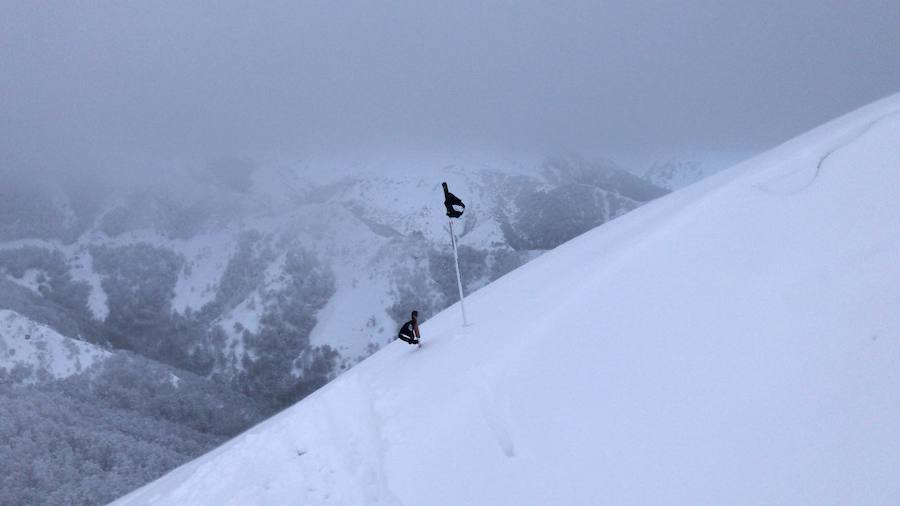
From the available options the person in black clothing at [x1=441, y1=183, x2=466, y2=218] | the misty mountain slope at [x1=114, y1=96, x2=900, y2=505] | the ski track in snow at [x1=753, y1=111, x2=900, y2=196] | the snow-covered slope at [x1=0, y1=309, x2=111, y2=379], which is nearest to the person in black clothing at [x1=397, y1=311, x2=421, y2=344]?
the misty mountain slope at [x1=114, y1=96, x2=900, y2=505]

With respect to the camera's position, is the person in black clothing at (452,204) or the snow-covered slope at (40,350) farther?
the snow-covered slope at (40,350)

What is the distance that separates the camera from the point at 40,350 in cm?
16138

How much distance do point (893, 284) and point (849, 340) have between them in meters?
1.08

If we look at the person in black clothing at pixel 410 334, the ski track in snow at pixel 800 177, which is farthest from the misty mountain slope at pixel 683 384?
the person in black clothing at pixel 410 334

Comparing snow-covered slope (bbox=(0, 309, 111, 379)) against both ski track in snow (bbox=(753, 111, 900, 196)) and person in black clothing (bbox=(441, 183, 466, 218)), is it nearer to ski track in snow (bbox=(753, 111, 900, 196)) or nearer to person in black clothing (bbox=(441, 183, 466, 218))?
person in black clothing (bbox=(441, 183, 466, 218))

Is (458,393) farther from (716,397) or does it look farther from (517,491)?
(716,397)

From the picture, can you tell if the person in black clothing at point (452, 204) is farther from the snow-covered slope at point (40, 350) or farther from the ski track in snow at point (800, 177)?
the snow-covered slope at point (40, 350)

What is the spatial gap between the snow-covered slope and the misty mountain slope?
616 ft

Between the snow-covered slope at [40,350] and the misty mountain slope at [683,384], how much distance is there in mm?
187788

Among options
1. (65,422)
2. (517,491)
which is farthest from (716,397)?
(65,422)

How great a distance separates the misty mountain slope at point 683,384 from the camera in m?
5.50

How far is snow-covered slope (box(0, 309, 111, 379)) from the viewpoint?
157 metres

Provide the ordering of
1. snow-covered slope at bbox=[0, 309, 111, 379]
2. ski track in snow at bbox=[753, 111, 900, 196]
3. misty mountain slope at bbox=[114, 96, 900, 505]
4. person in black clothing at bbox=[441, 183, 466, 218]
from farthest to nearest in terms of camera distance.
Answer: snow-covered slope at bbox=[0, 309, 111, 379]
person in black clothing at bbox=[441, 183, 466, 218]
ski track in snow at bbox=[753, 111, 900, 196]
misty mountain slope at bbox=[114, 96, 900, 505]

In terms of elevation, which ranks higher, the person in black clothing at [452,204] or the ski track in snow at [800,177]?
the person in black clothing at [452,204]
